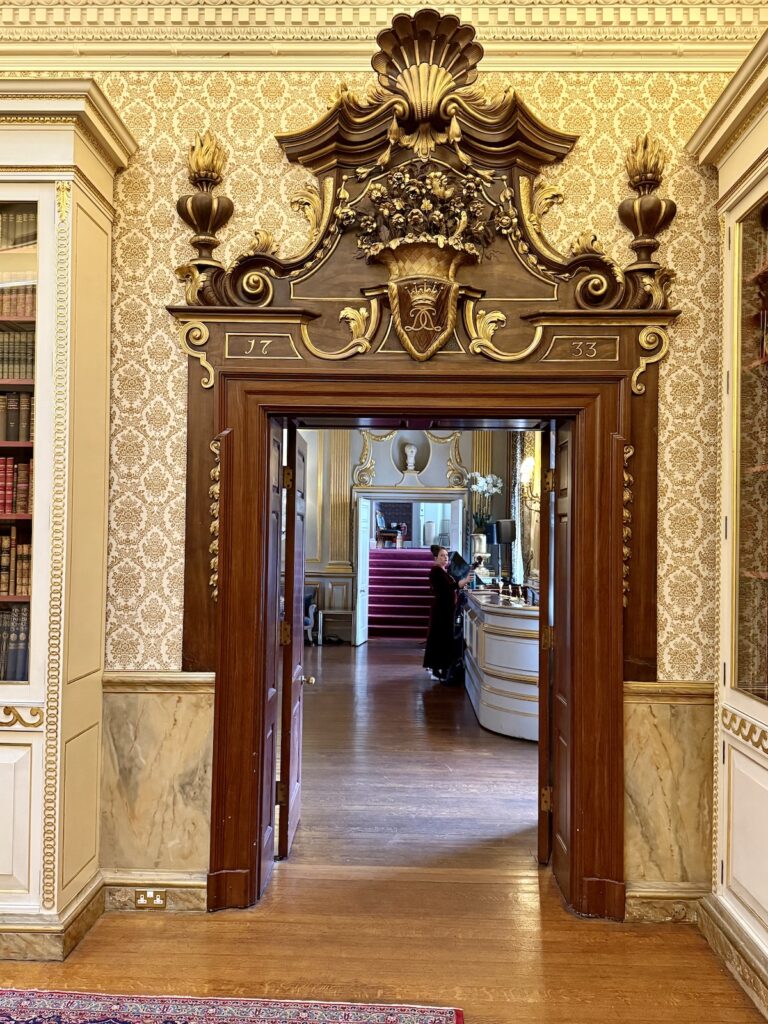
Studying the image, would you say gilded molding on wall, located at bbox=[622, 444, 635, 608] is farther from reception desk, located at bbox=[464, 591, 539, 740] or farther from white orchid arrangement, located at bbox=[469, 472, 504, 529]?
white orchid arrangement, located at bbox=[469, 472, 504, 529]

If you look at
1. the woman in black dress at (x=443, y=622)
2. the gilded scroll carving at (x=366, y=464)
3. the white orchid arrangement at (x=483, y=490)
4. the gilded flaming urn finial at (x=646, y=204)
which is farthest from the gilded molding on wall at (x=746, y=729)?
the gilded scroll carving at (x=366, y=464)

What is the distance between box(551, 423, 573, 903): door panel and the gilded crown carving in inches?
26.5

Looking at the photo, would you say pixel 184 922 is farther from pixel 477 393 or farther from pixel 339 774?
pixel 477 393

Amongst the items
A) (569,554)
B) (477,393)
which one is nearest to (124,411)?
(477,393)

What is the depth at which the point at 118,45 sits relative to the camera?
3.63m

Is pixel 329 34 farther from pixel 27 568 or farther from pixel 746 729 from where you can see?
pixel 746 729

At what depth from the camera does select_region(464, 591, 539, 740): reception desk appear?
657 centimetres

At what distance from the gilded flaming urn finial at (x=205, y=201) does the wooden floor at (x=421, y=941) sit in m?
2.97

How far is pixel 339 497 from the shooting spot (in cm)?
1293

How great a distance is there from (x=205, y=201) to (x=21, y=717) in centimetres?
235

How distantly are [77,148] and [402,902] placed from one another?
3609 millimetres

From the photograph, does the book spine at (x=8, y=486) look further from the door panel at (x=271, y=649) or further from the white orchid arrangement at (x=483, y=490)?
the white orchid arrangement at (x=483, y=490)

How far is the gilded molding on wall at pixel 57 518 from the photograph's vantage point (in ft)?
9.95

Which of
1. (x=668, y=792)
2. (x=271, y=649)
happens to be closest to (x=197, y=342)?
(x=271, y=649)
